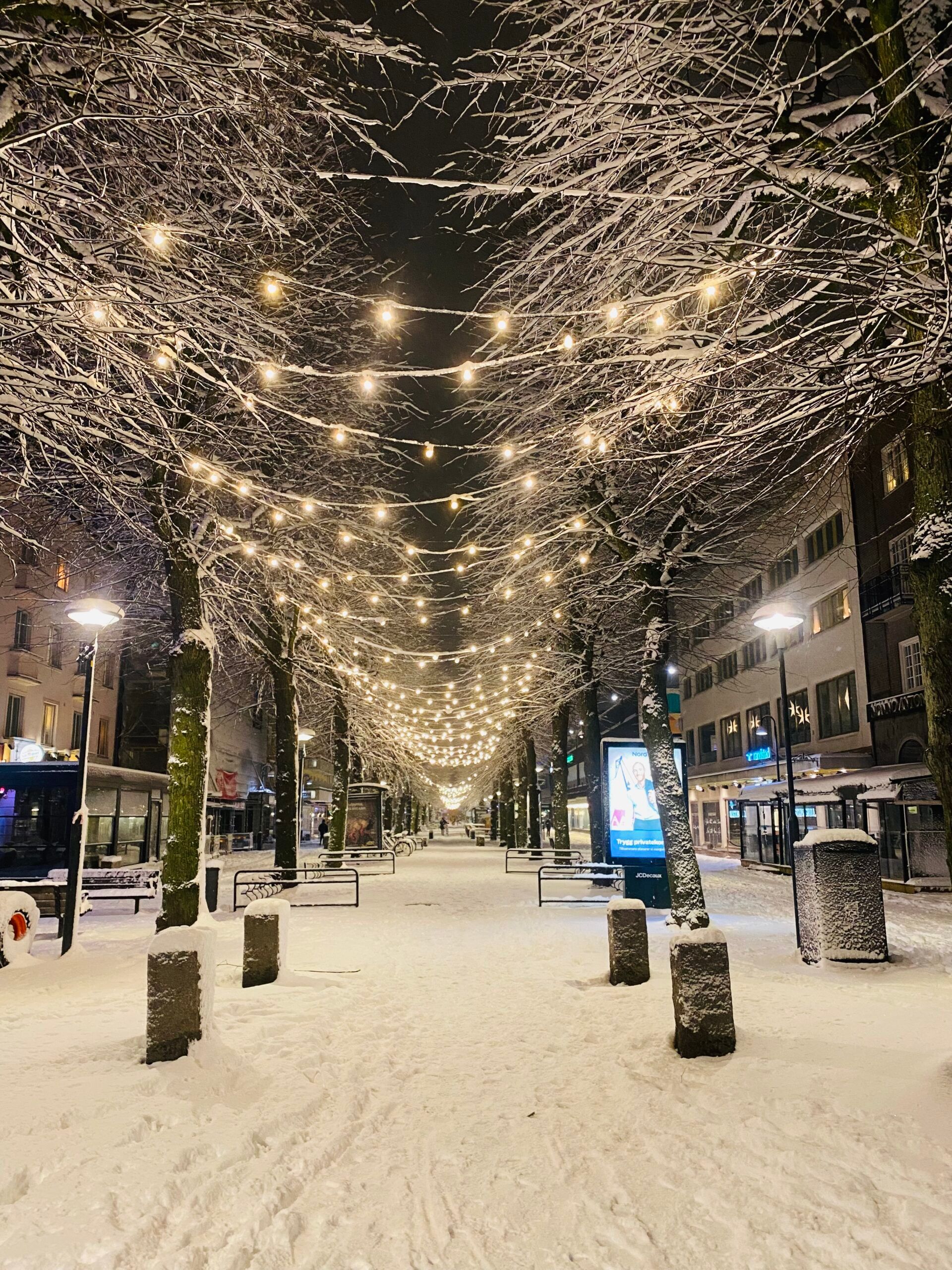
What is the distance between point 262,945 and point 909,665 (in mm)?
26226

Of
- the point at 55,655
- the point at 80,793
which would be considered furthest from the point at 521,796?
the point at 80,793

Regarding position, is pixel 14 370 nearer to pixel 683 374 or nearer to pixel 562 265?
pixel 562 265

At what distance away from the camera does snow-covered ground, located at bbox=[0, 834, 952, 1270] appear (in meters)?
4.20

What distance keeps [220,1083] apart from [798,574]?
34.8 m

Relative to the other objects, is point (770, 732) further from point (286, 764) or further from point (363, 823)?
point (286, 764)

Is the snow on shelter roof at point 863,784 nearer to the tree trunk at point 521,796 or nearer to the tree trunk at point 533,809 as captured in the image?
the tree trunk at point 533,809

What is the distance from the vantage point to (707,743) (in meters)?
51.6

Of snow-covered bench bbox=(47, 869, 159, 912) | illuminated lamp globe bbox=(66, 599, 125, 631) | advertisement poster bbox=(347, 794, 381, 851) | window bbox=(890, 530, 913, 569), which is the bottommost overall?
snow-covered bench bbox=(47, 869, 159, 912)

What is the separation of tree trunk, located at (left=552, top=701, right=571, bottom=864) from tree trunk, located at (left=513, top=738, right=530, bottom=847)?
1312 centimetres

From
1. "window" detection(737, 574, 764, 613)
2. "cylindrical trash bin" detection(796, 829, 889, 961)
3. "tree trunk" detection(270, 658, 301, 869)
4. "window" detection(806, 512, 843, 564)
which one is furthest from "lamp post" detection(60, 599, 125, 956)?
"window" detection(737, 574, 764, 613)

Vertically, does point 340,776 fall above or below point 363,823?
above

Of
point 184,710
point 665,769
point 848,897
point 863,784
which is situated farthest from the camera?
point 863,784

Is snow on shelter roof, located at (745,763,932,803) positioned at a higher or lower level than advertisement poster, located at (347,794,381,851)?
higher

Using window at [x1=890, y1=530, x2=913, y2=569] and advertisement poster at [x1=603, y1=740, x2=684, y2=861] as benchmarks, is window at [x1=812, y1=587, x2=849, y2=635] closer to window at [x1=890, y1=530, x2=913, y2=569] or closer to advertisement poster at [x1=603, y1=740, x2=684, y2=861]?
window at [x1=890, y1=530, x2=913, y2=569]
